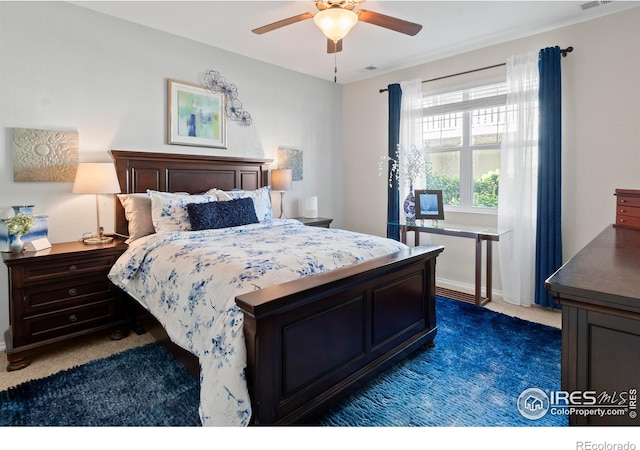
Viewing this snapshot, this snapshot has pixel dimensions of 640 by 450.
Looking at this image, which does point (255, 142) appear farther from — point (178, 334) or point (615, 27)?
point (615, 27)

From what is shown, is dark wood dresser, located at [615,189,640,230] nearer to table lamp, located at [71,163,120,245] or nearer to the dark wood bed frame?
the dark wood bed frame

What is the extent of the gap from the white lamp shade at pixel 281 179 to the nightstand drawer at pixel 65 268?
6.58 ft

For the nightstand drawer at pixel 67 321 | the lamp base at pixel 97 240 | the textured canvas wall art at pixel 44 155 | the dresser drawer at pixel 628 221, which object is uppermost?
the textured canvas wall art at pixel 44 155

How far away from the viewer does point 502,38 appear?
3670 millimetres

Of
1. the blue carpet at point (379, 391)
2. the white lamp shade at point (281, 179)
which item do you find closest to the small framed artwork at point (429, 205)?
A: the white lamp shade at point (281, 179)

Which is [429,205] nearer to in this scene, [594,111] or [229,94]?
[594,111]

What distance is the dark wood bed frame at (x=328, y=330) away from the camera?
1.57 m

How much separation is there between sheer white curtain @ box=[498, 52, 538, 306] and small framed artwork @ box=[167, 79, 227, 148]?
2.99 metres

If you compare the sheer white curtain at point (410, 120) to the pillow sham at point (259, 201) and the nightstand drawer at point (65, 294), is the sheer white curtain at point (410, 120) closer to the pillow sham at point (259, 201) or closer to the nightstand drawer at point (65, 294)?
the pillow sham at point (259, 201)

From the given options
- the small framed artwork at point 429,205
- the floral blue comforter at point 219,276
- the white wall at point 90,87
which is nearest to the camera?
the floral blue comforter at point 219,276

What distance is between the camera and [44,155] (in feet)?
9.38

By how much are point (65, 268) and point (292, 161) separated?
2.79m

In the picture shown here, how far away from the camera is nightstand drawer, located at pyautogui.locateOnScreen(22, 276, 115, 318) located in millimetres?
2480
